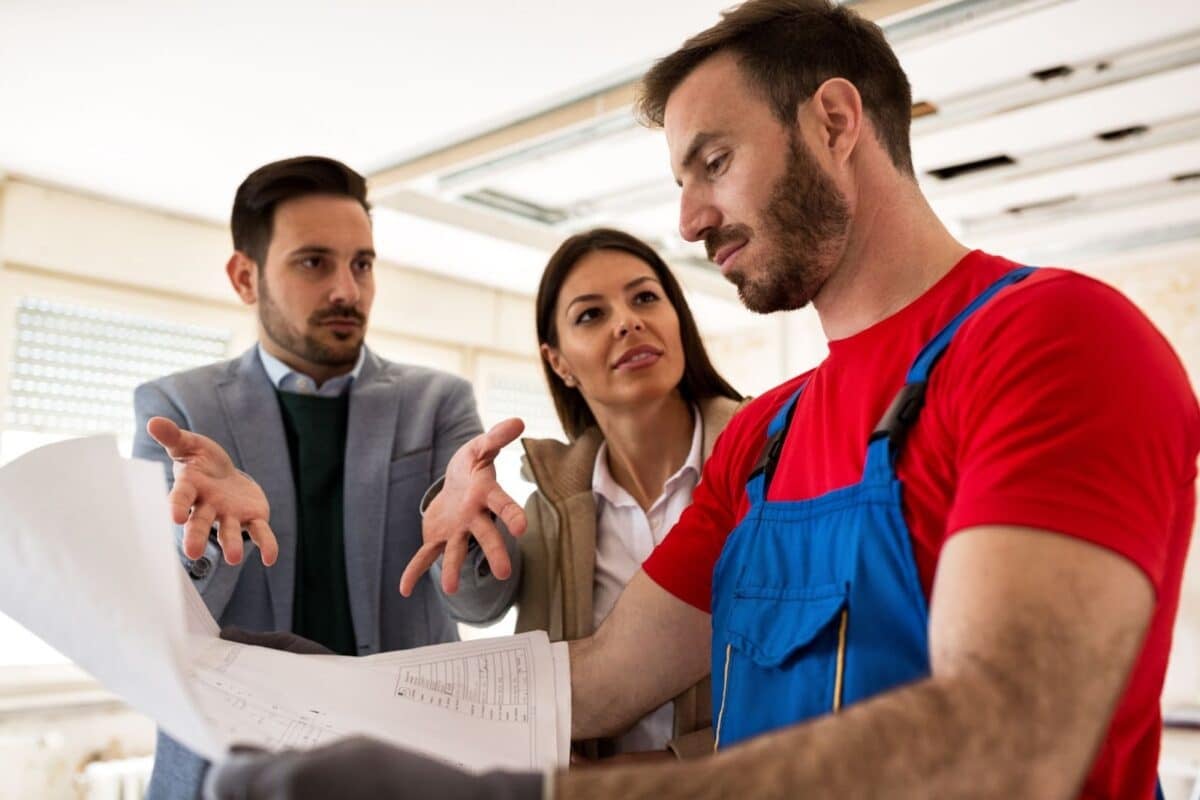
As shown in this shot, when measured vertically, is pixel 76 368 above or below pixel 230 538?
above

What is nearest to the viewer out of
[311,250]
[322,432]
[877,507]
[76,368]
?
[877,507]

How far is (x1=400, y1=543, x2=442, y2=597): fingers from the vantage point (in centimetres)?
122

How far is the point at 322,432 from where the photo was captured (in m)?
1.82

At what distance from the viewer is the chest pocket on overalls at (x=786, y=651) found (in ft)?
2.82

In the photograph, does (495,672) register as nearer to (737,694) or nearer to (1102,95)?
(737,694)

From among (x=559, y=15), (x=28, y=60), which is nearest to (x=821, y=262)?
(x=559, y=15)

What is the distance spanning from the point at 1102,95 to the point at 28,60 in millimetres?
3284

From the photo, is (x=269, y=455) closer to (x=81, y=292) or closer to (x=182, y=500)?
(x=182, y=500)

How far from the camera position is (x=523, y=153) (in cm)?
364

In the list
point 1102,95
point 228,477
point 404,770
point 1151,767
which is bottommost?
point 1151,767

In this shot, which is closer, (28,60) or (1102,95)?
(28,60)

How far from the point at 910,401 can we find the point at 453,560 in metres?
0.62

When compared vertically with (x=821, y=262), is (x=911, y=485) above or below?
below

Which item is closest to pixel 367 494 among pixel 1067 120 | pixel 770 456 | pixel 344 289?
pixel 344 289
